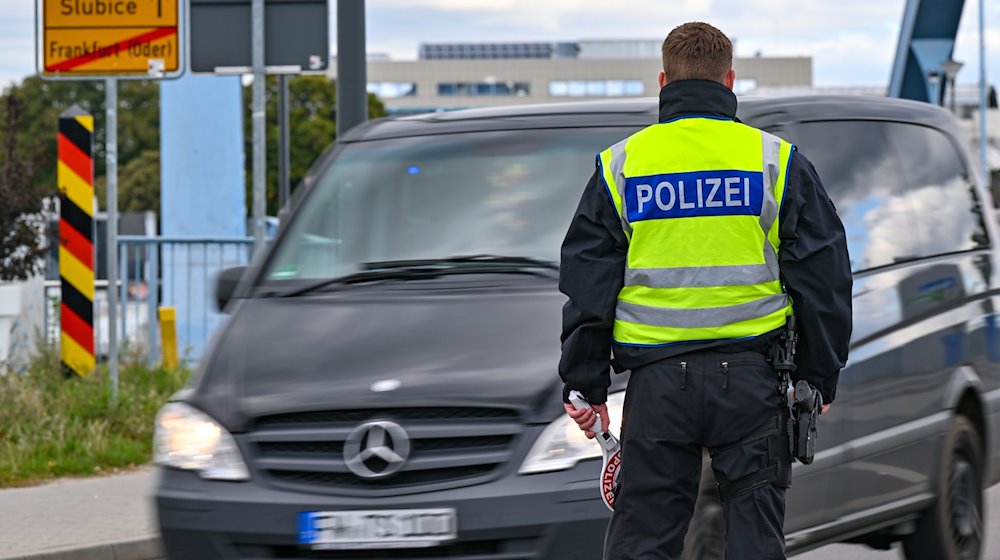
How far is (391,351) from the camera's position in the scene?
5.36m

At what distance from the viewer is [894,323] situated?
6227mm

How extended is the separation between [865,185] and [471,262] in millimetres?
1549

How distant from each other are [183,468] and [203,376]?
35cm

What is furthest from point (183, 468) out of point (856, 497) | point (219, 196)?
point (219, 196)

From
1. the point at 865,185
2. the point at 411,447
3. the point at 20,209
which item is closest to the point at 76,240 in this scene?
the point at 20,209

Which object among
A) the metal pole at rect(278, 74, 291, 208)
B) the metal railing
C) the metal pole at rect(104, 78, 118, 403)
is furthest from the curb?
the metal pole at rect(278, 74, 291, 208)

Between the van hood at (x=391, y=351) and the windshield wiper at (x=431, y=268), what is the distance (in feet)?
0.19

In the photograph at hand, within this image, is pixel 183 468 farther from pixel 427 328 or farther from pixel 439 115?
pixel 439 115

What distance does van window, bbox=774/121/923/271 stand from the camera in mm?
6215

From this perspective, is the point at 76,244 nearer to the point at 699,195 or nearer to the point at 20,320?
the point at 20,320

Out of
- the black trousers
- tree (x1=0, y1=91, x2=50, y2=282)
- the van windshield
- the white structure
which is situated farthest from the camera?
the white structure

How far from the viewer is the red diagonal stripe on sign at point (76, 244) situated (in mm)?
11148

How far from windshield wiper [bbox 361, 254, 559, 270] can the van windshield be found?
0.02 m

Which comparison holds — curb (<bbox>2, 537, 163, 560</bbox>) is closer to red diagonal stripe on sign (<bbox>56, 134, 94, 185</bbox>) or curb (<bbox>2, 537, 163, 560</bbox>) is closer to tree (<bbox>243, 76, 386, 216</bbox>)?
red diagonal stripe on sign (<bbox>56, 134, 94, 185</bbox>)
